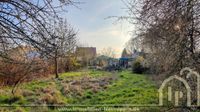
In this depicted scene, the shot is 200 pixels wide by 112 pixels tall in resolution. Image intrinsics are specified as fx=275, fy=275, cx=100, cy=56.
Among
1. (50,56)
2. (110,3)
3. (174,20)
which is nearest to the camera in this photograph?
(50,56)

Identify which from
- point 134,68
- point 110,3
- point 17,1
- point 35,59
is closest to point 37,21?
point 17,1

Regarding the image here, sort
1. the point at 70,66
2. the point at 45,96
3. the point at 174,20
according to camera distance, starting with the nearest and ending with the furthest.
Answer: the point at 174,20
the point at 45,96
the point at 70,66

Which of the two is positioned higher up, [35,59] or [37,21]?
[37,21]

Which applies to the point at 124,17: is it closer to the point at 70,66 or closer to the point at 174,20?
the point at 174,20

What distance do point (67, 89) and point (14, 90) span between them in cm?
246

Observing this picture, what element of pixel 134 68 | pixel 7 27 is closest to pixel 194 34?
pixel 7 27

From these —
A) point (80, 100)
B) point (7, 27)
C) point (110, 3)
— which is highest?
point (110, 3)

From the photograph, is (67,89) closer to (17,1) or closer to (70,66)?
(17,1)

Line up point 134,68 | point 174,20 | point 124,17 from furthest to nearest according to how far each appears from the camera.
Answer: point 134,68 < point 124,17 < point 174,20

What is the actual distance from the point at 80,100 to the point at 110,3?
5.45 meters

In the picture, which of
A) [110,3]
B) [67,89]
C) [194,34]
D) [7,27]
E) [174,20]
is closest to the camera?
[7,27]

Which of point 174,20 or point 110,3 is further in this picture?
point 110,3

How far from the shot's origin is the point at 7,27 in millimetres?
3650

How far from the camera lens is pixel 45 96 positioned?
1020 centimetres
